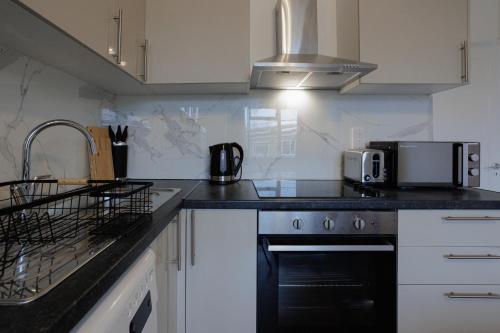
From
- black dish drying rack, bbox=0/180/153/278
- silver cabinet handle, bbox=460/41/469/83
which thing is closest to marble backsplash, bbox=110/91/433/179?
silver cabinet handle, bbox=460/41/469/83

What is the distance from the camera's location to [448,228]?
4.23ft

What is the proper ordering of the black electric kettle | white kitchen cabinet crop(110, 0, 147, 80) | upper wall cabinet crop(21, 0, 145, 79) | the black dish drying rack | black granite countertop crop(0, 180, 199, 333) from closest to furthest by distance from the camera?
black granite countertop crop(0, 180, 199, 333)
the black dish drying rack
upper wall cabinet crop(21, 0, 145, 79)
white kitchen cabinet crop(110, 0, 147, 80)
the black electric kettle

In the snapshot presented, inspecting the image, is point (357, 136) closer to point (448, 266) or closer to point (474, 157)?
point (474, 157)

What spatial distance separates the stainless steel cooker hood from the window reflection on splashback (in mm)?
164

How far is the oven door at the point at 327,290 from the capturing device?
129 centimetres

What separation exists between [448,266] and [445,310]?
182mm

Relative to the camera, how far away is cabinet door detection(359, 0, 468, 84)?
1575mm

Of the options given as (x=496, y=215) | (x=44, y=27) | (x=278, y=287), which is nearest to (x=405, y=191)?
(x=496, y=215)

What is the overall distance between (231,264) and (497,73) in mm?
2110

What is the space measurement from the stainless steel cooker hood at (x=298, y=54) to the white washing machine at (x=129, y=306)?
108 centimetres

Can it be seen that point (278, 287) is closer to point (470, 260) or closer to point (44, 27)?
point (470, 260)

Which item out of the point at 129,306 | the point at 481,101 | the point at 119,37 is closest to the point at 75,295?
the point at 129,306

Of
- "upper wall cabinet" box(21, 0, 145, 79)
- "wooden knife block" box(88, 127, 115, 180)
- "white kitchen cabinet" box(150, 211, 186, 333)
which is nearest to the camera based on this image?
"upper wall cabinet" box(21, 0, 145, 79)

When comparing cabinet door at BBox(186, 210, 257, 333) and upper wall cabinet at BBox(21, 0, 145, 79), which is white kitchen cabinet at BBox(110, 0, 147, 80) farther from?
cabinet door at BBox(186, 210, 257, 333)
